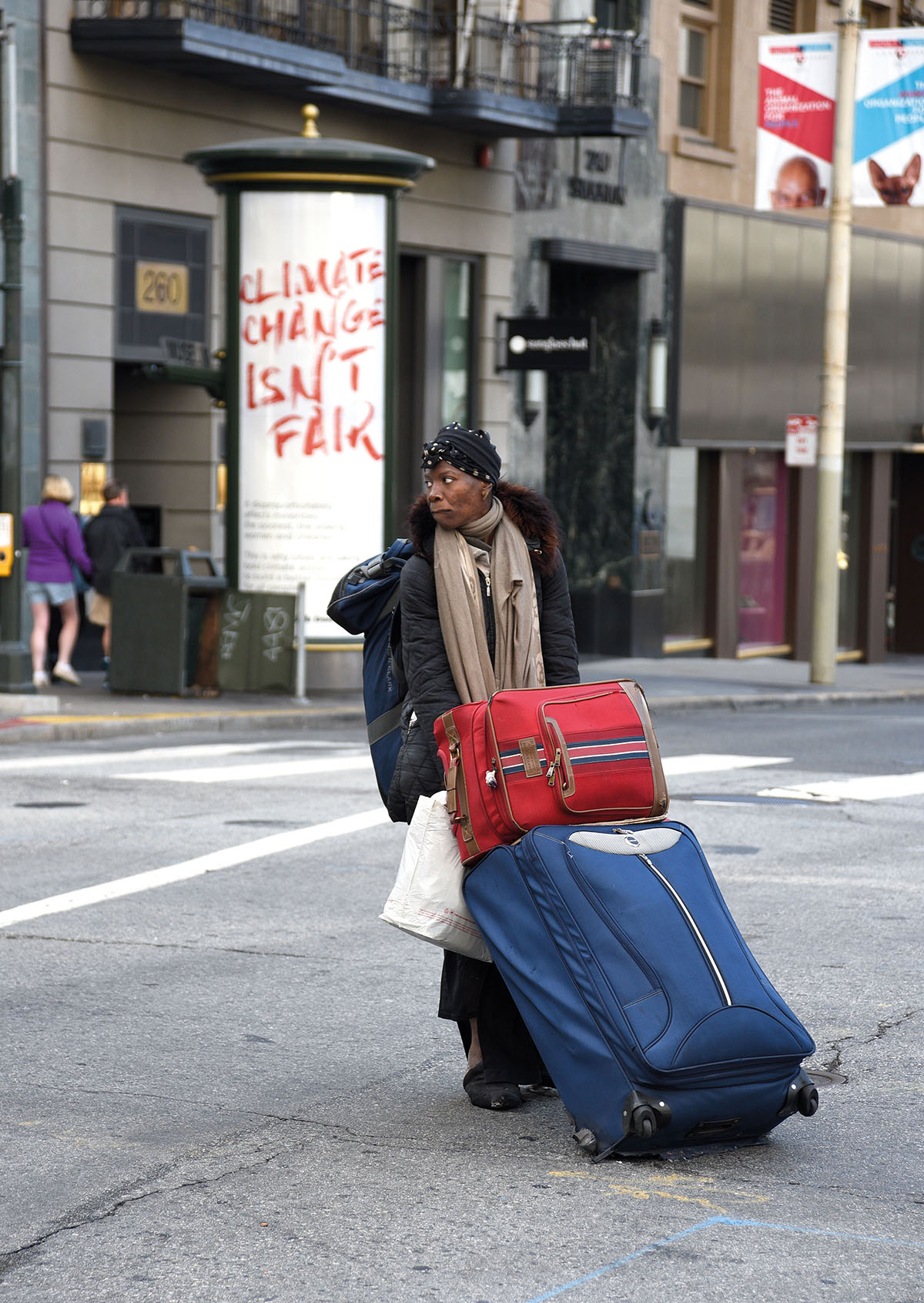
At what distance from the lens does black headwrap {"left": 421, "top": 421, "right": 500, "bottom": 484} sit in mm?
5012

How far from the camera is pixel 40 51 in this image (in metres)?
16.9

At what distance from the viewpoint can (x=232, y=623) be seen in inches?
630

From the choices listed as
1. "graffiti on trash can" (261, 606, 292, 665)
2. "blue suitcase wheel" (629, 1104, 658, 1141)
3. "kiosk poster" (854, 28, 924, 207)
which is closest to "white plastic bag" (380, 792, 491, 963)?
"blue suitcase wheel" (629, 1104, 658, 1141)

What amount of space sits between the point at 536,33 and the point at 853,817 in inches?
535

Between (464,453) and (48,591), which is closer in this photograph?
(464,453)

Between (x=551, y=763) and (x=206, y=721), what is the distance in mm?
10193

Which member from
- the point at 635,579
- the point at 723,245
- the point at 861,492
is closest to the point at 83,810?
the point at 635,579

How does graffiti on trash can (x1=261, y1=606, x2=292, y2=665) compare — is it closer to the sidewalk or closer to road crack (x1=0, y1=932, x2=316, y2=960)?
the sidewalk

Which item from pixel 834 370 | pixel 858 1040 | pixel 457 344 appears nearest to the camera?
pixel 858 1040

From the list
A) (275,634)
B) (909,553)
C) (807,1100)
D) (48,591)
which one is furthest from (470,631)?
(909,553)

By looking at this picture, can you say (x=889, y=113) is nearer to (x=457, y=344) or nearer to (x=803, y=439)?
(x=803, y=439)

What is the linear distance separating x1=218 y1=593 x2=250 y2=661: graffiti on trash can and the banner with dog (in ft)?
24.9

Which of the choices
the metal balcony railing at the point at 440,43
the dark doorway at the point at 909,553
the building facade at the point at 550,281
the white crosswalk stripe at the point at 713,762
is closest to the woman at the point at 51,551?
the building facade at the point at 550,281

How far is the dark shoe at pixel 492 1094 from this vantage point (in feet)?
16.6
